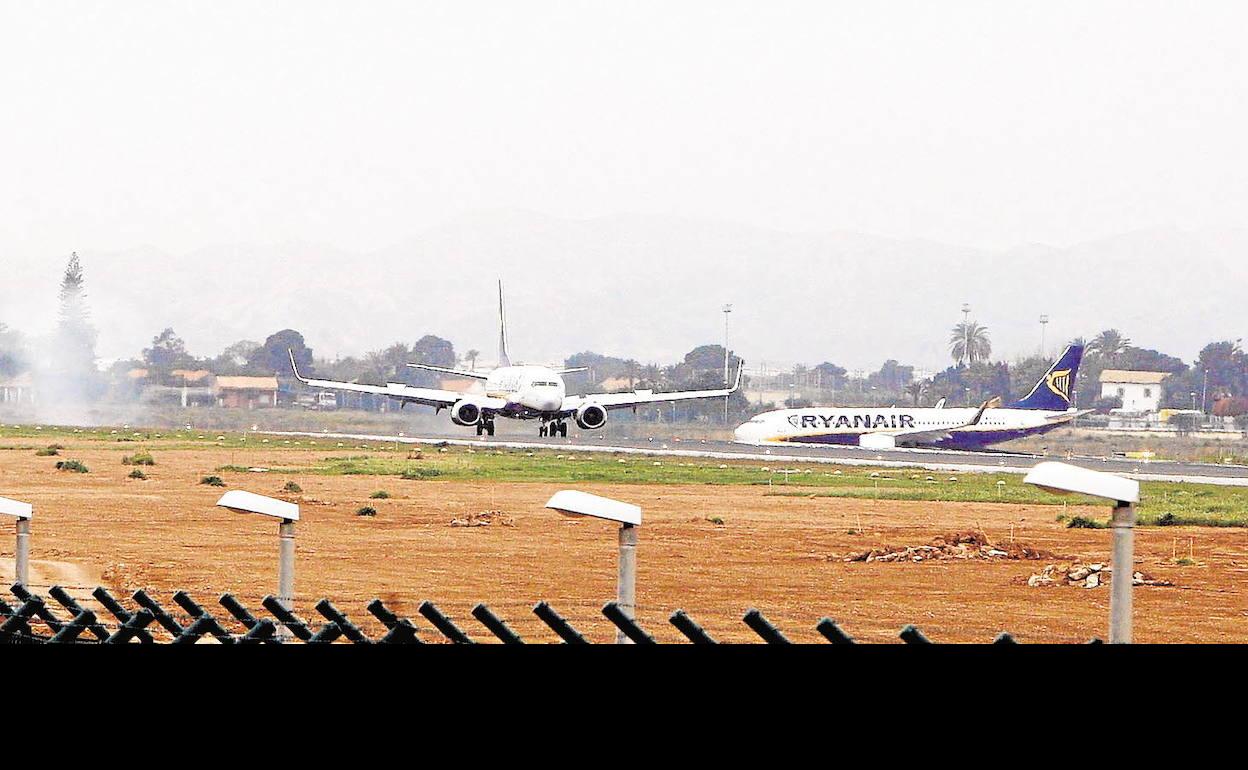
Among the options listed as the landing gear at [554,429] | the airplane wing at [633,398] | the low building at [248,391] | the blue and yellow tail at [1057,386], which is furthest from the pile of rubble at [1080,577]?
the low building at [248,391]

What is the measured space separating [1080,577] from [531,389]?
54114 millimetres

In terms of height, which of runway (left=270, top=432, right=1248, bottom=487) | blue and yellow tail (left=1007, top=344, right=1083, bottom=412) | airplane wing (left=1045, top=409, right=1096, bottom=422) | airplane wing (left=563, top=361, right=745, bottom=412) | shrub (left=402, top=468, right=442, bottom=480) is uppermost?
blue and yellow tail (left=1007, top=344, right=1083, bottom=412)

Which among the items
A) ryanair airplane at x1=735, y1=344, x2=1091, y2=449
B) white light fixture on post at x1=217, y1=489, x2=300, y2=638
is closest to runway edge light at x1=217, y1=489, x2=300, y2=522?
white light fixture on post at x1=217, y1=489, x2=300, y2=638

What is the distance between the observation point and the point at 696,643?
25.7 ft

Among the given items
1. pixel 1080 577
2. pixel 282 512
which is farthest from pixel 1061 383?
pixel 282 512

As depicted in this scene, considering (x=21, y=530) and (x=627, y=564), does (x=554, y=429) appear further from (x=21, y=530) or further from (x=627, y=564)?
(x=627, y=564)

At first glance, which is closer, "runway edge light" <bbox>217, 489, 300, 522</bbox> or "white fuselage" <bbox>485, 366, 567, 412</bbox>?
"runway edge light" <bbox>217, 489, 300, 522</bbox>

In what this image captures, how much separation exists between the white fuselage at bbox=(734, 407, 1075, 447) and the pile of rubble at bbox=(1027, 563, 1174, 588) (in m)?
64.7

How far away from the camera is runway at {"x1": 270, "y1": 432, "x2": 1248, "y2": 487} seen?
76000 millimetres

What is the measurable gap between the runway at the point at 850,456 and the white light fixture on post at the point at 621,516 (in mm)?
61872

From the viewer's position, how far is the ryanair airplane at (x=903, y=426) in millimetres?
101250

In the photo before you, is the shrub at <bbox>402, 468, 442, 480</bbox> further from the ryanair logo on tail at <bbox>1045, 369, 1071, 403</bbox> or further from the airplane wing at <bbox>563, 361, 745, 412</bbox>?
the ryanair logo on tail at <bbox>1045, 369, 1071, 403</bbox>

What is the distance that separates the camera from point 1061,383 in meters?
118

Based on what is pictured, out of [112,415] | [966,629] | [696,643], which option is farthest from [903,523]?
[112,415]
